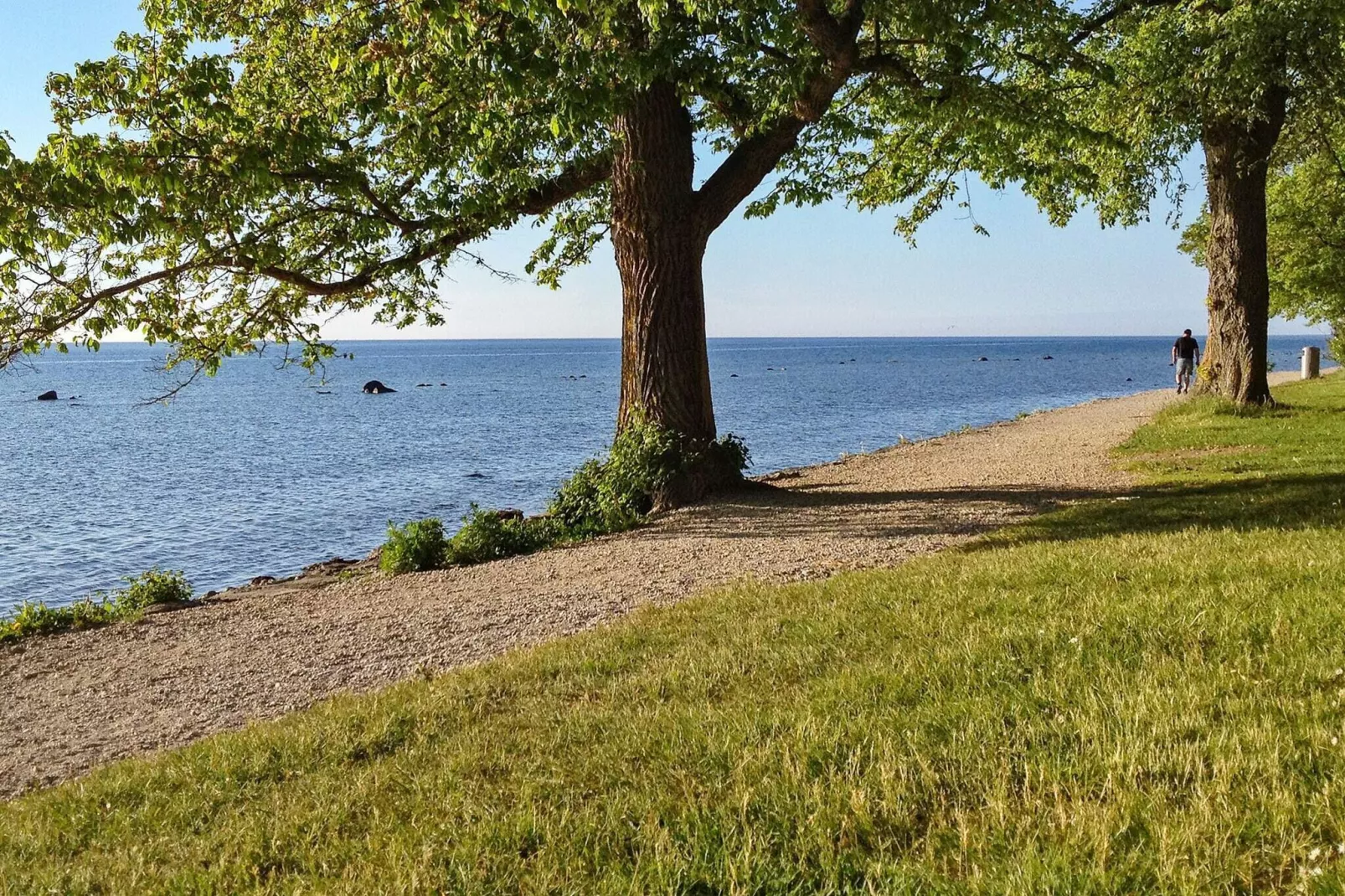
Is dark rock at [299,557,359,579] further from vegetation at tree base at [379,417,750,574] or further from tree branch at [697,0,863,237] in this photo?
tree branch at [697,0,863,237]

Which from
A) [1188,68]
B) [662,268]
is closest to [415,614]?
[662,268]

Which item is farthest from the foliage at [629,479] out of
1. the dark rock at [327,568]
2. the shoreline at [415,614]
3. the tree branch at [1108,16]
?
the tree branch at [1108,16]

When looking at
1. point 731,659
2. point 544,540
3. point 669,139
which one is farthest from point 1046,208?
point 731,659

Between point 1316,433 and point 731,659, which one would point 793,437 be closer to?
point 1316,433

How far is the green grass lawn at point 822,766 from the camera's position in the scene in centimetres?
353

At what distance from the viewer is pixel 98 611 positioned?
38.1ft

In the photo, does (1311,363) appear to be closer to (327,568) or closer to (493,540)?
(493,540)

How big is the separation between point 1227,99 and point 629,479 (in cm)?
1148

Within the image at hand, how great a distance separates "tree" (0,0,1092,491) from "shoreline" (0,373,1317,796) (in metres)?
3.05

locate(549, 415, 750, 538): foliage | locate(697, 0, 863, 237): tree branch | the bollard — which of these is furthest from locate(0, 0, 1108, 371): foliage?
the bollard

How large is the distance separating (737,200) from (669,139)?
129 cm

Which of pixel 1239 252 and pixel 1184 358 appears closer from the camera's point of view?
pixel 1239 252

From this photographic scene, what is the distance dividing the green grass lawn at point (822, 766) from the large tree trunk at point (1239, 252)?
604 inches

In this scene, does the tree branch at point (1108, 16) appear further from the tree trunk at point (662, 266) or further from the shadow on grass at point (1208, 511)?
the shadow on grass at point (1208, 511)
